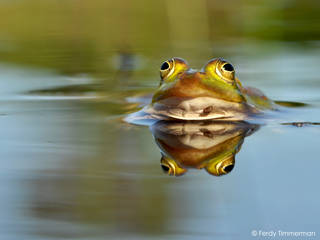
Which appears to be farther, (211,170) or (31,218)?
(211,170)

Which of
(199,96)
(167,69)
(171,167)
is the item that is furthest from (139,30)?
(171,167)

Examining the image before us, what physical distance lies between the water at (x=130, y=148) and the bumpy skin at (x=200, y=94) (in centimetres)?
20

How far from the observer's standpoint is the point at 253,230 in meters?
2.29

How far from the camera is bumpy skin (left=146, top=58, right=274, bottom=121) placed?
4320mm

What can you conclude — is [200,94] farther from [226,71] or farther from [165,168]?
[165,168]

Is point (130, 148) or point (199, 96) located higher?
point (199, 96)

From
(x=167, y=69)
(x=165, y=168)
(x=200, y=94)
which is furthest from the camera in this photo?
(x=167, y=69)

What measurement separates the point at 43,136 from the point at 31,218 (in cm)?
162

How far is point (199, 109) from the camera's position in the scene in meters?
4.44

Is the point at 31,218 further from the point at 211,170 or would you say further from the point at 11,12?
the point at 11,12

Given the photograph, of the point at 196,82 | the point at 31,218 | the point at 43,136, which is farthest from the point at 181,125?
the point at 31,218

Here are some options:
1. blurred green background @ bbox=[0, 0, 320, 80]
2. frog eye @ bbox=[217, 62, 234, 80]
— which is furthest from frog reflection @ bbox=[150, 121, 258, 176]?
blurred green background @ bbox=[0, 0, 320, 80]

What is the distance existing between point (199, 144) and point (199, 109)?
2.38 ft

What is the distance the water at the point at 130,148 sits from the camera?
241cm
